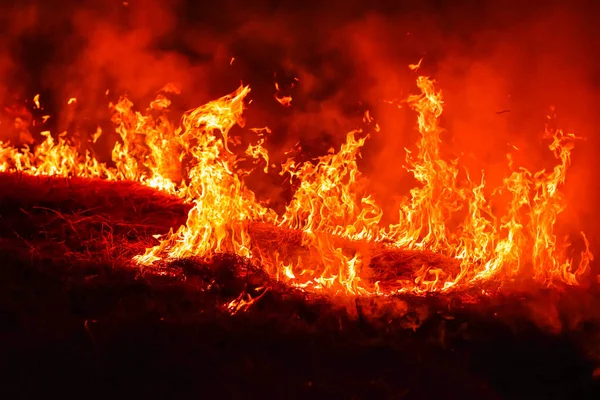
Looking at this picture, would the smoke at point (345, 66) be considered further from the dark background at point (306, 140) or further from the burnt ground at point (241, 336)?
the burnt ground at point (241, 336)

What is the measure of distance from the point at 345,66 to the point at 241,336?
24.6 ft

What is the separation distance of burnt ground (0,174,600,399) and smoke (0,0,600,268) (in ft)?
13.2

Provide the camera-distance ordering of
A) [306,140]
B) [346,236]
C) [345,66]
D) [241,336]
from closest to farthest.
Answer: [241,336], [346,236], [345,66], [306,140]

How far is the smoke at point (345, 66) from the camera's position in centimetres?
989

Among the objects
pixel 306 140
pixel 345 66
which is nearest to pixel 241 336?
pixel 306 140

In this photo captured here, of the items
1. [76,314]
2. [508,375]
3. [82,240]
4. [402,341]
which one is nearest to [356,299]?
[402,341]

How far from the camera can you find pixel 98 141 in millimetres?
13750

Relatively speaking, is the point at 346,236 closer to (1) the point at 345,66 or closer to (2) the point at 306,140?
(2) the point at 306,140

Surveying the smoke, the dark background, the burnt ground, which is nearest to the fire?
the burnt ground

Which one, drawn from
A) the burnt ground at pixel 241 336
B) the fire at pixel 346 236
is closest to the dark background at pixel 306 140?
the burnt ground at pixel 241 336

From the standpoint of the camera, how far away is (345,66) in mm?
11633

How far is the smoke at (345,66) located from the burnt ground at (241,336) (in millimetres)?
4010

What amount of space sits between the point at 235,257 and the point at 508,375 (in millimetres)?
2736

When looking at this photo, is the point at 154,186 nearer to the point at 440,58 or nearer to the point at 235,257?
the point at 235,257
